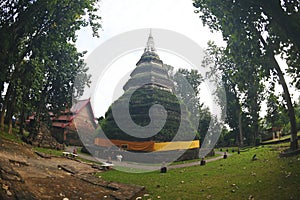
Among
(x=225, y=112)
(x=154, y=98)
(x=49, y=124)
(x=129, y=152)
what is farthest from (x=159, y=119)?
(x=225, y=112)

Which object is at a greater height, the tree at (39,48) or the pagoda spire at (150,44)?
the pagoda spire at (150,44)

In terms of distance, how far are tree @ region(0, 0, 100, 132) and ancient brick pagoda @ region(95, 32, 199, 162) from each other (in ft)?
22.8

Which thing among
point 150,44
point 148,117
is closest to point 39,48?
point 148,117

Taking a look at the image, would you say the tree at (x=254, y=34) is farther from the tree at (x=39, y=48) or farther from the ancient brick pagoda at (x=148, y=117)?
the ancient brick pagoda at (x=148, y=117)

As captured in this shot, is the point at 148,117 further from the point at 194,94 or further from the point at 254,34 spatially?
the point at 194,94

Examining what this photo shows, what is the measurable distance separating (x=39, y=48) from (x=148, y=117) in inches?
549

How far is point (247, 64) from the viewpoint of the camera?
35.8 feet

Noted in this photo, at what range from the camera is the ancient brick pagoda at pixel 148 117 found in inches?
973

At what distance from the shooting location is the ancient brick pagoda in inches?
973

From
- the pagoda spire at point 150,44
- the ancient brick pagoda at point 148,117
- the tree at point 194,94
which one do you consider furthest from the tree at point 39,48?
the tree at point 194,94

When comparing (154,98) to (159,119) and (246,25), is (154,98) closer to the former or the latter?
(159,119)

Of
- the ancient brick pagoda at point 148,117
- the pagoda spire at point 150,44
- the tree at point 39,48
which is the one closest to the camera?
the tree at point 39,48

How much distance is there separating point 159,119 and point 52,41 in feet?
47.8

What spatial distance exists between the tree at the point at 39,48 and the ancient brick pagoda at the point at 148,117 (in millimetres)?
6954
